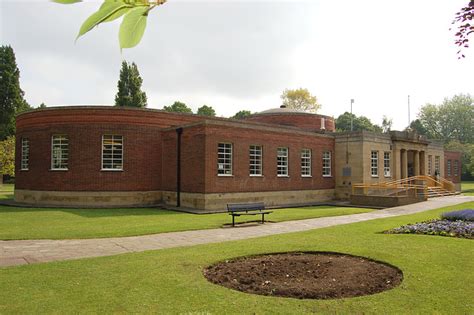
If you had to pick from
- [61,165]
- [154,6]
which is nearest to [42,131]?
[61,165]

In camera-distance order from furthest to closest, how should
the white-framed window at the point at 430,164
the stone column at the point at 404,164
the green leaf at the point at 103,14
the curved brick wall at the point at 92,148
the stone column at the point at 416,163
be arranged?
1. the white-framed window at the point at 430,164
2. the stone column at the point at 416,163
3. the stone column at the point at 404,164
4. the curved brick wall at the point at 92,148
5. the green leaf at the point at 103,14

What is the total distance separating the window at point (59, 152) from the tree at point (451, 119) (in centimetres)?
8738

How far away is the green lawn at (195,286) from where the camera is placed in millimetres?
5715

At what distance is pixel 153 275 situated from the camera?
296 inches

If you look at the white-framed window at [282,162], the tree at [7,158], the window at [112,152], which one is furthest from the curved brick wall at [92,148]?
the tree at [7,158]

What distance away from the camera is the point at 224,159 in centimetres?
2336

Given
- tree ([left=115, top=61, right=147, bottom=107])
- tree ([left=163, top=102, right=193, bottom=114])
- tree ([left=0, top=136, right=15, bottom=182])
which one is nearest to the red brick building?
tree ([left=0, top=136, right=15, bottom=182])

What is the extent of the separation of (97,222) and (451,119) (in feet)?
305

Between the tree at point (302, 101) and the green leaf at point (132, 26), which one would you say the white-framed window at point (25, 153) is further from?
the tree at point (302, 101)

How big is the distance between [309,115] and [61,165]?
993 inches

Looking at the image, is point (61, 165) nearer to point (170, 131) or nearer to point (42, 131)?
point (42, 131)

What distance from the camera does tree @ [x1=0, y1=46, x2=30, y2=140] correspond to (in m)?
49.0

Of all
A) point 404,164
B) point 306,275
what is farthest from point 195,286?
point 404,164

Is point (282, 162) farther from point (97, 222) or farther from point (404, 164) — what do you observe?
point (97, 222)
